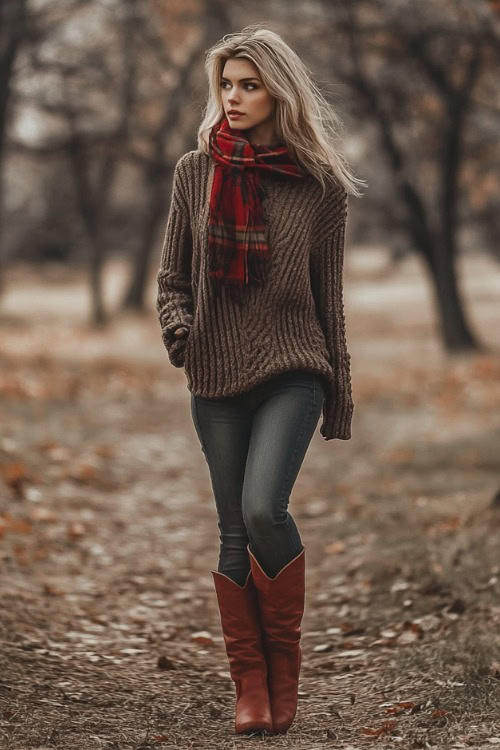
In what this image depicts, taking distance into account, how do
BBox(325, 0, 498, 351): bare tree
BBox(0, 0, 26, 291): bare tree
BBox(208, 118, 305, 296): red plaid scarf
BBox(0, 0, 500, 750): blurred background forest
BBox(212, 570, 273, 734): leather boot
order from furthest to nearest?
BBox(325, 0, 498, 351): bare tree → BBox(0, 0, 26, 291): bare tree → BBox(0, 0, 500, 750): blurred background forest → BBox(212, 570, 273, 734): leather boot → BBox(208, 118, 305, 296): red plaid scarf

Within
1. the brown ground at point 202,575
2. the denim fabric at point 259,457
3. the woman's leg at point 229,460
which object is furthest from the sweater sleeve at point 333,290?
the brown ground at point 202,575

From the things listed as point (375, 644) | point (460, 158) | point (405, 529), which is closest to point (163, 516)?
point (405, 529)

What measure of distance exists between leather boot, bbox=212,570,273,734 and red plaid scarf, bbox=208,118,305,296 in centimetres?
107

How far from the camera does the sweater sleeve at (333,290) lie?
3.70 meters

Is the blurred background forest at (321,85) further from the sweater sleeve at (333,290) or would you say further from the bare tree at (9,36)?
the sweater sleeve at (333,290)

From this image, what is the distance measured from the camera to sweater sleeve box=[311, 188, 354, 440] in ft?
12.1

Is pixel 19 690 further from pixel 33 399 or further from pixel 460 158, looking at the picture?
pixel 460 158

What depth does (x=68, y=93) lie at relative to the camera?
14820mm

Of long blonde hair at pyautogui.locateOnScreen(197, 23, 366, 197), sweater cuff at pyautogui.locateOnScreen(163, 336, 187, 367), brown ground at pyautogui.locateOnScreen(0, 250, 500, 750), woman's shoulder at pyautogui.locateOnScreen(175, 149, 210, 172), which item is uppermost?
long blonde hair at pyautogui.locateOnScreen(197, 23, 366, 197)

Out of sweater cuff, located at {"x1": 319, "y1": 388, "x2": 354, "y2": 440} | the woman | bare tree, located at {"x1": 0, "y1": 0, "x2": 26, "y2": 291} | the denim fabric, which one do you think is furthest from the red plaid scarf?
bare tree, located at {"x1": 0, "y1": 0, "x2": 26, "y2": 291}

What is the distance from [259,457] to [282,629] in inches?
24.9

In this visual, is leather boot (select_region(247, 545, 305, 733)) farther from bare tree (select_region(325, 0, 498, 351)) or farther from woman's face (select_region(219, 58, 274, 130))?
bare tree (select_region(325, 0, 498, 351))

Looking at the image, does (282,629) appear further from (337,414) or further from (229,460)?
(337,414)

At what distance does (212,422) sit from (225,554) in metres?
0.48
